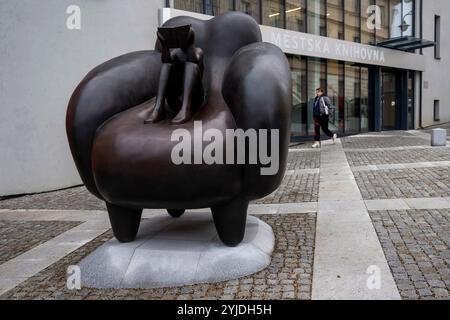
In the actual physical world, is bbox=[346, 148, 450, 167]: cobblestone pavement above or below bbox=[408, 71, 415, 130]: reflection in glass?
below

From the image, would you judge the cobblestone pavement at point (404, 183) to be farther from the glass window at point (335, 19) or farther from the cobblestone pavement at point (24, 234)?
the glass window at point (335, 19)

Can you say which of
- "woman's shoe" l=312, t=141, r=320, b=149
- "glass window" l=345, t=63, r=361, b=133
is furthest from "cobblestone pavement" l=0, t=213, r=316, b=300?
"glass window" l=345, t=63, r=361, b=133

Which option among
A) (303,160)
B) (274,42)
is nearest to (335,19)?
(274,42)

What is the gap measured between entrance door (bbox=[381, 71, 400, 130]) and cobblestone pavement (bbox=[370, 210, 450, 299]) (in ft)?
58.3

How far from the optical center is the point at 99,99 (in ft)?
13.1

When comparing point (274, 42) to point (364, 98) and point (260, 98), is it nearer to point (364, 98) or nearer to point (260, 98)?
point (364, 98)

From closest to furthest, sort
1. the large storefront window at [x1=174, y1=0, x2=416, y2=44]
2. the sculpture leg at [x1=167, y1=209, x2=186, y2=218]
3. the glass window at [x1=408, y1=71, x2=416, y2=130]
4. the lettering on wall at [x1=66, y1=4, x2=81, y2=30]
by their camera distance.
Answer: the sculpture leg at [x1=167, y1=209, x2=186, y2=218] → the lettering on wall at [x1=66, y1=4, x2=81, y2=30] → the large storefront window at [x1=174, y1=0, x2=416, y2=44] → the glass window at [x1=408, y1=71, x2=416, y2=130]

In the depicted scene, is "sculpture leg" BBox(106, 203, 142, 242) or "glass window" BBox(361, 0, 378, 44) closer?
"sculpture leg" BBox(106, 203, 142, 242)

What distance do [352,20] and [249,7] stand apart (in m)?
6.43

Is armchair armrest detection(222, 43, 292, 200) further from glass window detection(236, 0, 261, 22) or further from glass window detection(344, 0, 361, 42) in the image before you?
glass window detection(344, 0, 361, 42)

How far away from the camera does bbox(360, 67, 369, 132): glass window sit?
805 inches
